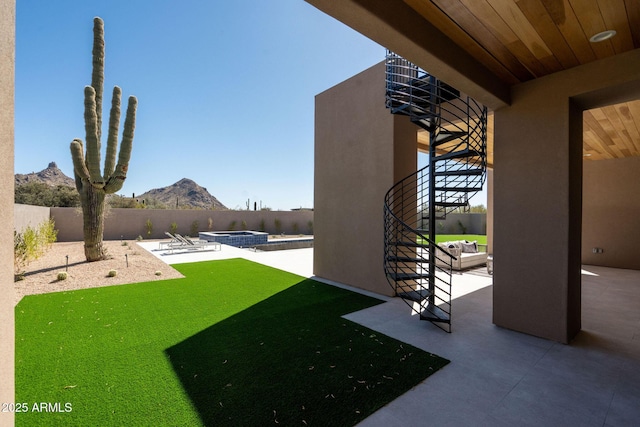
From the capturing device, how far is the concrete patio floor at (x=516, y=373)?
1896mm

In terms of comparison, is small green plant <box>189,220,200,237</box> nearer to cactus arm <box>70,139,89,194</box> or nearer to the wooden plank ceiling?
cactus arm <box>70,139,89,194</box>

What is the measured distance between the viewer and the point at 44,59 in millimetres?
7605

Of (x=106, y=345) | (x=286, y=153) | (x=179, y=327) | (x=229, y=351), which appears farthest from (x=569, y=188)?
(x=286, y=153)

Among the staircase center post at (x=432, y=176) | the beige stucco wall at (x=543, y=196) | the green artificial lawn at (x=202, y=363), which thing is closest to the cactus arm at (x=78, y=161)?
the green artificial lawn at (x=202, y=363)

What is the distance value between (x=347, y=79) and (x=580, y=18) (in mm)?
4187

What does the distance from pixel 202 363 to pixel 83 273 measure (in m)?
5.65

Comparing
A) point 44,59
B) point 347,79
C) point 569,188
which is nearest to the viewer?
point 569,188

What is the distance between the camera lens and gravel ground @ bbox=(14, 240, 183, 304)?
5.12 m

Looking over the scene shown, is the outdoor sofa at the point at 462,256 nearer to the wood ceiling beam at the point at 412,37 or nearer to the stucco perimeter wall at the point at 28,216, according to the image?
the wood ceiling beam at the point at 412,37

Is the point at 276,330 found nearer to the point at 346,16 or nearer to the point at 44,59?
the point at 346,16

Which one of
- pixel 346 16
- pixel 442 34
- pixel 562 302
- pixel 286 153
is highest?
pixel 286 153

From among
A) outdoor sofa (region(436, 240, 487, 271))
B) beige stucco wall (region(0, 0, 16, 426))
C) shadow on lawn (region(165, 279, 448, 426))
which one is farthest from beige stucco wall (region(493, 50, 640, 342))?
beige stucco wall (region(0, 0, 16, 426))

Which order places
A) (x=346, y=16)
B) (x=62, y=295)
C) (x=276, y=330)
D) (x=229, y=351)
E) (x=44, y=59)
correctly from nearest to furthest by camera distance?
(x=346, y=16) < (x=229, y=351) < (x=276, y=330) < (x=62, y=295) < (x=44, y=59)

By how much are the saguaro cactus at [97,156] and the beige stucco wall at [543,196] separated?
9002 mm
